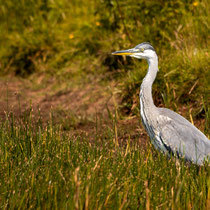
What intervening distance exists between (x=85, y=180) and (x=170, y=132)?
59.4 inches

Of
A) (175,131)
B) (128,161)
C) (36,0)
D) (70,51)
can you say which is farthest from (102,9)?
(128,161)

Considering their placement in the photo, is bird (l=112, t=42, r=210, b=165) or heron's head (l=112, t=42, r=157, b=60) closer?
bird (l=112, t=42, r=210, b=165)

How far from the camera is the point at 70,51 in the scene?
8.16 meters

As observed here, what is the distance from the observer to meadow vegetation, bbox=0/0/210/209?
10.7 ft

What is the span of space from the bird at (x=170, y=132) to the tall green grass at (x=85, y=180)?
0.95ft

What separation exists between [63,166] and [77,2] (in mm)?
6024

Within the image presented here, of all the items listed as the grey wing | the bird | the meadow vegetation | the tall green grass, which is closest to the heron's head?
the bird

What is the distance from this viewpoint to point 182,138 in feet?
14.6

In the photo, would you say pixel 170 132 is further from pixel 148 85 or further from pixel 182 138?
pixel 148 85

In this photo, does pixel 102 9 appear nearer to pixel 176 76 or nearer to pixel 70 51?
pixel 70 51

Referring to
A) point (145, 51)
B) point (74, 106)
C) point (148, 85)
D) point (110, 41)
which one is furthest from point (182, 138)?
point (110, 41)

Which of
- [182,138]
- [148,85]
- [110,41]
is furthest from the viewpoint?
[110,41]

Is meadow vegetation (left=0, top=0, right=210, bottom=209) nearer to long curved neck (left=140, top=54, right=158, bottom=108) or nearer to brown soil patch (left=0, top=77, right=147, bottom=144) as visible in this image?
brown soil patch (left=0, top=77, right=147, bottom=144)

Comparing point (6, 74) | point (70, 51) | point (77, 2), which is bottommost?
point (6, 74)
